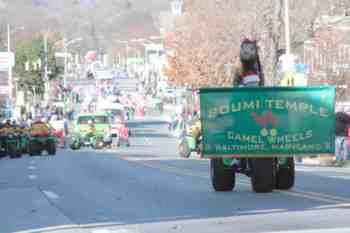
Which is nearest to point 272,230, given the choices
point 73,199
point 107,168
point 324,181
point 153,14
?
point 73,199

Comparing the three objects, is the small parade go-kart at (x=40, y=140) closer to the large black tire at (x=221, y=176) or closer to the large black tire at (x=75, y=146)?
the large black tire at (x=75, y=146)

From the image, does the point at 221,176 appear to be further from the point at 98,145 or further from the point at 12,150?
the point at 98,145

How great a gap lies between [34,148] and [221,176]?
1278 inches

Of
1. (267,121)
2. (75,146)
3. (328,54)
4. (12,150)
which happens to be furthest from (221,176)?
(328,54)

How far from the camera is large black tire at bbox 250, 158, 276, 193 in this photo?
18.1m

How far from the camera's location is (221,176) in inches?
749

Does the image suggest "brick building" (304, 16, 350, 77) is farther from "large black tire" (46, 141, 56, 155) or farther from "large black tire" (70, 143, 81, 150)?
"large black tire" (46, 141, 56, 155)

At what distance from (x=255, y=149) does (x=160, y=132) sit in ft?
253

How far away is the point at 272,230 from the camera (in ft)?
43.2

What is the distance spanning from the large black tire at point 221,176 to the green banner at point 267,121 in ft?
2.04

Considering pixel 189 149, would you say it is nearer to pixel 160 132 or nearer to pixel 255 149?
pixel 255 149

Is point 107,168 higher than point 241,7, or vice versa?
point 241,7

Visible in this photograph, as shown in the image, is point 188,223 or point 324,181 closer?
point 188,223

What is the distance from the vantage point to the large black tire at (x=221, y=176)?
1889 cm
